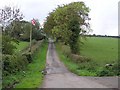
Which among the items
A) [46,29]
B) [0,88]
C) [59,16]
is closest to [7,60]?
[0,88]

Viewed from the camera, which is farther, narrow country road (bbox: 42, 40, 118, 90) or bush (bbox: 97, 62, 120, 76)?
bush (bbox: 97, 62, 120, 76)

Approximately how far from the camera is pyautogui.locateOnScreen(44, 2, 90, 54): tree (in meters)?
58.9

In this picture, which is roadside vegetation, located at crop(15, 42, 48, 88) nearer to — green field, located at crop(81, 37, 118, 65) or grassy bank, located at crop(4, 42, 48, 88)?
grassy bank, located at crop(4, 42, 48, 88)

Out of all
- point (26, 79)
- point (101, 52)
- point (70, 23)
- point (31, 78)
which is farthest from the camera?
point (101, 52)

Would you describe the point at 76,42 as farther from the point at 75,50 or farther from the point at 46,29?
the point at 46,29

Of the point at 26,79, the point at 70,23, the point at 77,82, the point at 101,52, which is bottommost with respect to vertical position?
the point at 101,52

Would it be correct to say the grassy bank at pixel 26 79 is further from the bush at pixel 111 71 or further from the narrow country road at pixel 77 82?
the bush at pixel 111 71

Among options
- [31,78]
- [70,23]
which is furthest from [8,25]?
[70,23]

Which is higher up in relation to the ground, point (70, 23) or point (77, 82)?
point (70, 23)

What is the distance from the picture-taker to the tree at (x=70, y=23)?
58.9 meters

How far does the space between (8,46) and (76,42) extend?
32.6 meters

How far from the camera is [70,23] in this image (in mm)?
59812

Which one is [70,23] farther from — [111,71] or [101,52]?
[111,71]

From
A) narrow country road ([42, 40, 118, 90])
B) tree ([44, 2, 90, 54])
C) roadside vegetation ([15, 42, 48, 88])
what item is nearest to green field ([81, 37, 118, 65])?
tree ([44, 2, 90, 54])
